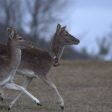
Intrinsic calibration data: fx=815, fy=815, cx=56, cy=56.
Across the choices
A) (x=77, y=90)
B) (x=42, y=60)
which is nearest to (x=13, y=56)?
(x=42, y=60)

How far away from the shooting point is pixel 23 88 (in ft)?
57.0

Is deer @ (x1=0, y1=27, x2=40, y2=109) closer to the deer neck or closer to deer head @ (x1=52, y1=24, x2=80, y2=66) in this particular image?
the deer neck

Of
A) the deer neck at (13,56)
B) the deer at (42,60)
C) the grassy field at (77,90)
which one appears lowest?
the grassy field at (77,90)

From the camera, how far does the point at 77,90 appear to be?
74.2 ft

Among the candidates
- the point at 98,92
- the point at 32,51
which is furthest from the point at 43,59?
the point at 98,92

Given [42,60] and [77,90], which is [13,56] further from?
[77,90]

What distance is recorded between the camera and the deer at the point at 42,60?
18219 millimetres

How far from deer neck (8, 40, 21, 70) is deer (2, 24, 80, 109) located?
678 mm

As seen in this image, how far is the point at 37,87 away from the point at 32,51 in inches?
186

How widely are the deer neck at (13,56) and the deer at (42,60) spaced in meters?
0.68

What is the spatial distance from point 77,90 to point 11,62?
5.72m

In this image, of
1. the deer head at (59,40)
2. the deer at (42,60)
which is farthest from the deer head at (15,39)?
the deer head at (59,40)

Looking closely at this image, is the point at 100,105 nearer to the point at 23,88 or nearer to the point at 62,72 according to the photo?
the point at 23,88

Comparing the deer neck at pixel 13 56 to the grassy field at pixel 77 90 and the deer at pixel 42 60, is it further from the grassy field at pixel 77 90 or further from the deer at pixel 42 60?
the grassy field at pixel 77 90
